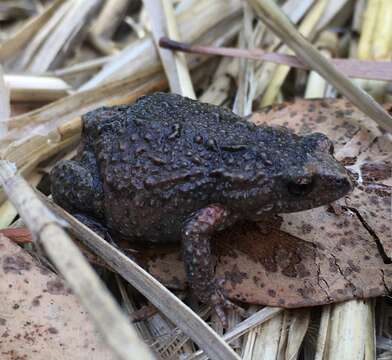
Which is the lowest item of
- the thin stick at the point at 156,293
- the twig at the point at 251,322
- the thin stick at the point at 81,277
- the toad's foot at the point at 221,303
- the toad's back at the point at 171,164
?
the twig at the point at 251,322

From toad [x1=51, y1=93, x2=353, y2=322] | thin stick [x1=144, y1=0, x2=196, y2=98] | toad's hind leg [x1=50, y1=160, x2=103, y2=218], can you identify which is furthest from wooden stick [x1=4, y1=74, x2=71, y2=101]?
toad [x1=51, y1=93, x2=353, y2=322]

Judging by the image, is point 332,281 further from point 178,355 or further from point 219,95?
point 219,95

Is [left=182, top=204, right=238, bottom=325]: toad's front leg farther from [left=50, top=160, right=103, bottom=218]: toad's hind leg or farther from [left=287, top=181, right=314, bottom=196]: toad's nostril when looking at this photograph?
[left=50, top=160, right=103, bottom=218]: toad's hind leg

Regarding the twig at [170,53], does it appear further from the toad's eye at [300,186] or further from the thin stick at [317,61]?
the toad's eye at [300,186]

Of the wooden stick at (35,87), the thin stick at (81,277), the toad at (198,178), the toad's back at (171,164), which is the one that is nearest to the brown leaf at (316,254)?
the toad at (198,178)

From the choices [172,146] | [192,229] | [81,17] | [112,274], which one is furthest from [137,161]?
[81,17]

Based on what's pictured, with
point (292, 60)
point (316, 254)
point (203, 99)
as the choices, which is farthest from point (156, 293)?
point (292, 60)
